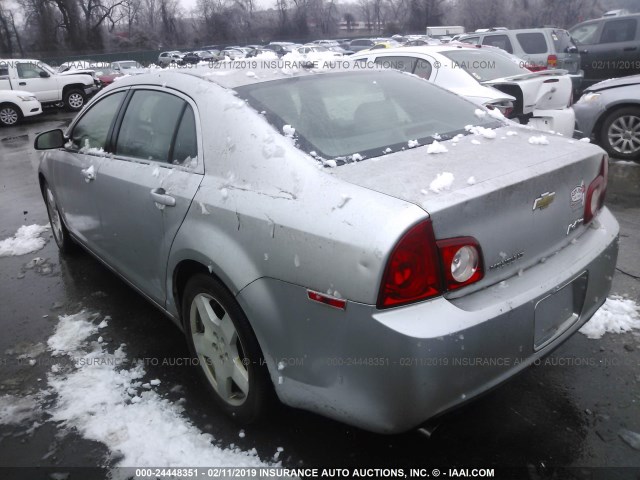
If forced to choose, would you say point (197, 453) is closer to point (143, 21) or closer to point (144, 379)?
point (144, 379)

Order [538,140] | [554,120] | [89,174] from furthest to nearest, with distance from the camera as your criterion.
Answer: [554,120] < [89,174] < [538,140]

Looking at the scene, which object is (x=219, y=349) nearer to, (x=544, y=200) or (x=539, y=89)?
(x=544, y=200)

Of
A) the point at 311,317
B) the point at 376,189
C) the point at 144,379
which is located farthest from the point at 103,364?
the point at 376,189

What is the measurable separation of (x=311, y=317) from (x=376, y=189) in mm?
531

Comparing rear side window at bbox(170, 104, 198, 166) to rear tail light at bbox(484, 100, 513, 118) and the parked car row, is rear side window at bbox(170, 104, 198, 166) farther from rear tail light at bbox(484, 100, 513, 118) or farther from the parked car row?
the parked car row

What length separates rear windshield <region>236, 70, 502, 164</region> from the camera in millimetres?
2355

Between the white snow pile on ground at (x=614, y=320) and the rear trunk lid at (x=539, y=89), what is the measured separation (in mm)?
3466

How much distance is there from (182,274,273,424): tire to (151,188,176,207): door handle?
404mm

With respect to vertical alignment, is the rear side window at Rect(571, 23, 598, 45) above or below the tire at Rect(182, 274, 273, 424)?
above

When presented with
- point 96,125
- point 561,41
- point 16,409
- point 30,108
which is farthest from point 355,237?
point 30,108

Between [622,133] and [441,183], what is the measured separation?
658 centimetres

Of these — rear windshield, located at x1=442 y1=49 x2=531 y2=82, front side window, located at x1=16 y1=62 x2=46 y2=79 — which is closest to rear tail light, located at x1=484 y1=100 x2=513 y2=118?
rear windshield, located at x1=442 y1=49 x2=531 y2=82

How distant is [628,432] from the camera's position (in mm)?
2379

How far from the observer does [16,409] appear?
2.78 m
